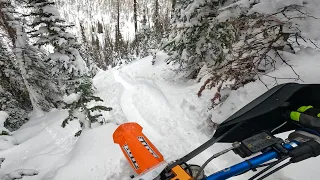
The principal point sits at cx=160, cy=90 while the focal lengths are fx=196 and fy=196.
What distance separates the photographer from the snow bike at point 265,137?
5.74 feet

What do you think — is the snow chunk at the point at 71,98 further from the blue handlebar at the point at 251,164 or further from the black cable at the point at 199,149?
the blue handlebar at the point at 251,164

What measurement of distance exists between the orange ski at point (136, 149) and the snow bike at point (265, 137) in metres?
0.02

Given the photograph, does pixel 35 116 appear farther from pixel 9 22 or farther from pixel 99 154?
pixel 99 154

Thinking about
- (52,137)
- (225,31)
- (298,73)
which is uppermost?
(225,31)

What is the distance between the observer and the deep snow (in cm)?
450

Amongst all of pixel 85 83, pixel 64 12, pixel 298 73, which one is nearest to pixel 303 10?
pixel 298 73

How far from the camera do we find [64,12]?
164750 mm

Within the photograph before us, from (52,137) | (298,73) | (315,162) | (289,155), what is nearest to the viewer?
(289,155)

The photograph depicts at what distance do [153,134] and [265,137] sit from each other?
494 centimetres

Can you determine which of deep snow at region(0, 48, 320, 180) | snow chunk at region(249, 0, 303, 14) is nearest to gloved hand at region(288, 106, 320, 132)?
deep snow at region(0, 48, 320, 180)

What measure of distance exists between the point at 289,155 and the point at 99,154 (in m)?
4.59

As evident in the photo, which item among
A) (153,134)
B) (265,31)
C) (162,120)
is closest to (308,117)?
(265,31)

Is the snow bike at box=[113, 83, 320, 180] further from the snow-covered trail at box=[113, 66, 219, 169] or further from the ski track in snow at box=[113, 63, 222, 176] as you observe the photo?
the snow-covered trail at box=[113, 66, 219, 169]

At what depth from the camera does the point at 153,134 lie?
6.55 m
